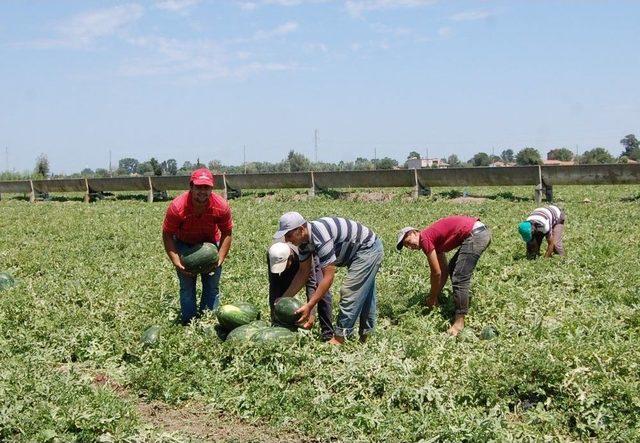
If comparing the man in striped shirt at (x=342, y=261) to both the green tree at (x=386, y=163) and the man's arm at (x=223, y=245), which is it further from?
the green tree at (x=386, y=163)

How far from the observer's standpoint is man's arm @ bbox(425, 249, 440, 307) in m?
8.29

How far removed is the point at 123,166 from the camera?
3273 inches

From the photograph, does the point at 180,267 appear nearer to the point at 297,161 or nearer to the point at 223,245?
the point at 223,245

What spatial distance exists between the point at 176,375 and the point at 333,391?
1.52 meters

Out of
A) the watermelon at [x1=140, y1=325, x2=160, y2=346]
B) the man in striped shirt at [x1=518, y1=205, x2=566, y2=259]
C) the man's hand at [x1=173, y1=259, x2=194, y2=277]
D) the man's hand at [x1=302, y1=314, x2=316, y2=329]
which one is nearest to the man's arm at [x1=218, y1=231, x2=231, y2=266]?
the man's hand at [x1=173, y1=259, x2=194, y2=277]

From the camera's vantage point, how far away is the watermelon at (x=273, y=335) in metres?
6.98

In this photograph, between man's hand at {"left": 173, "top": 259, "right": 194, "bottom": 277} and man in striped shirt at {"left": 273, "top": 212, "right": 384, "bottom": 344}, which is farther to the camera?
man's hand at {"left": 173, "top": 259, "right": 194, "bottom": 277}

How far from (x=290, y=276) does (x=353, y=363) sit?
5.03 feet

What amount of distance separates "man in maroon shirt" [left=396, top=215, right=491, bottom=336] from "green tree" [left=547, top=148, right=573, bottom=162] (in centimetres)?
5088

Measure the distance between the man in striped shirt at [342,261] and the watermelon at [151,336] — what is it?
145 cm

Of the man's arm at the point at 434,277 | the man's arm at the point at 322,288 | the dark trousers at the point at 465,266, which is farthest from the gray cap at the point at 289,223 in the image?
the dark trousers at the point at 465,266

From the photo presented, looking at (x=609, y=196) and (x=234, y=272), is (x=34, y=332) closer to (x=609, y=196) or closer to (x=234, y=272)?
(x=234, y=272)

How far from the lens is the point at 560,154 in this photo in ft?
191

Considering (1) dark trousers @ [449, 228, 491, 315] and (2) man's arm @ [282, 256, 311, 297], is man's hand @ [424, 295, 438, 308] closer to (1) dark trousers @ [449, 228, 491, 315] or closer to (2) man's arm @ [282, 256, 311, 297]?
(1) dark trousers @ [449, 228, 491, 315]
